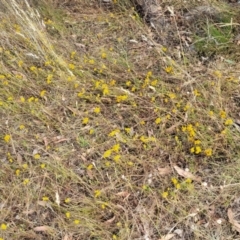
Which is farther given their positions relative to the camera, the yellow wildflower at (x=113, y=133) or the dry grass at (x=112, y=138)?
the yellow wildflower at (x=113, y=133)

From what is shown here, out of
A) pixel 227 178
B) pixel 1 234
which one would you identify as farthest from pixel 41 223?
pixel 227 178

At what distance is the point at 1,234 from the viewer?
2207mm

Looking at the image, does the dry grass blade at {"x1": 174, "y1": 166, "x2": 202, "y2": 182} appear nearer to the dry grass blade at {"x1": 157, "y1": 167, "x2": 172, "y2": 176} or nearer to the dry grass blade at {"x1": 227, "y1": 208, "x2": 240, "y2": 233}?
the dry grass blade at {"x1": 157, "y1": 167, "x2": 172, "y2": 176}

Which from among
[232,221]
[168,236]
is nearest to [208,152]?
[232,221]

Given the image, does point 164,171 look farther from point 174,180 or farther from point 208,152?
point 208,152

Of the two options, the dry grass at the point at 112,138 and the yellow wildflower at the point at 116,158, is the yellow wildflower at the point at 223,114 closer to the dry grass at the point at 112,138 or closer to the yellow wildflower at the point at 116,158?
the dry grass at the point at 112,138

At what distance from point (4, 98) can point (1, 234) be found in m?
1.06

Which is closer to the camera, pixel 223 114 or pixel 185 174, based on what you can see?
pixel 185 174

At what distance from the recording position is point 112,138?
2.52 metres

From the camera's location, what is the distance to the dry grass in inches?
86.6

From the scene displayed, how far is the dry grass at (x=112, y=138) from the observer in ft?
7.22

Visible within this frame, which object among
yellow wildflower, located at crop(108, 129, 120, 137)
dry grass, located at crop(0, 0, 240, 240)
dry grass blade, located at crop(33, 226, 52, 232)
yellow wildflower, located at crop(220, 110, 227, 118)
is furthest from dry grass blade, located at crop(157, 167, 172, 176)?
dry grass blade, located at crop(33, 226, 52, 232)

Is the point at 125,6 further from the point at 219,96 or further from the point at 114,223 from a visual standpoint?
the point at 114,223

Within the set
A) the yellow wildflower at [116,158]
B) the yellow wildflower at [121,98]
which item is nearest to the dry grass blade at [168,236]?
the yellow wildflower at [116,158]
